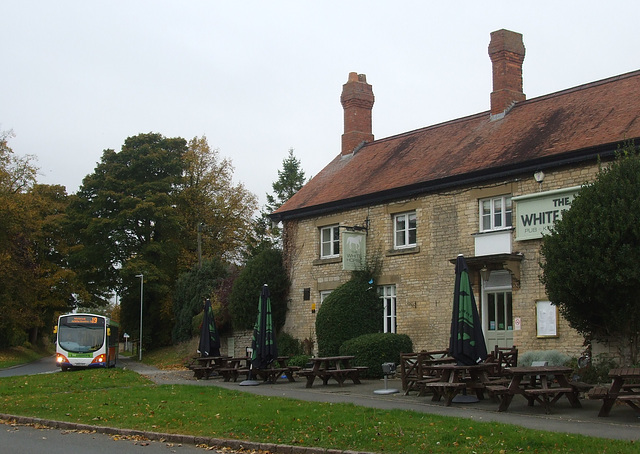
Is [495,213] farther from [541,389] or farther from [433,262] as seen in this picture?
[541,389]

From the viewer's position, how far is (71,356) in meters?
34.0

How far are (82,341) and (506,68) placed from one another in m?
22.2

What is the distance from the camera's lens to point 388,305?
974 inches

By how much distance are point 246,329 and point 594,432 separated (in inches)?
846

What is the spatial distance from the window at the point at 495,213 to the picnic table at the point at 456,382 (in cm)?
620

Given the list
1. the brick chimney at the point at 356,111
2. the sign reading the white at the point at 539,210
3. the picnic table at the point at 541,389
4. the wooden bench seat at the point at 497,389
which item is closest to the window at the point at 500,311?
the sign reading the white at the point at 539,210

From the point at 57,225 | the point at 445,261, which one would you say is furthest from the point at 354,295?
the point at 57,225

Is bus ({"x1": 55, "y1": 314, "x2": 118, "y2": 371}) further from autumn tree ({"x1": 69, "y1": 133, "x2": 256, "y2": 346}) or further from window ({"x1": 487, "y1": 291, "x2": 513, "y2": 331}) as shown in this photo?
window ({"x1": 487, "y1": 291, "x2": 513, "y2": 331})

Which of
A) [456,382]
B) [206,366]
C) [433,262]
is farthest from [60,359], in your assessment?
[456,382]

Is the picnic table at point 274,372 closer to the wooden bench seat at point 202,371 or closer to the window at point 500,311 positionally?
the wooden bench seat at point 202,371

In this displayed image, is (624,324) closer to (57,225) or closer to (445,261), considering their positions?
(445,261)

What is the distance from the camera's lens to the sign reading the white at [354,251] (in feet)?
80.7

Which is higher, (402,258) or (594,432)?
(402,258)

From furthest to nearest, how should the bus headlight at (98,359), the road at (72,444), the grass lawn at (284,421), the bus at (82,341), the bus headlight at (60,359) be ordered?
the bus headlight at (98,359) → the bus at (82,341) → the bus headlight at (60,359) → the road at (72,444) → the grass lawn at (284,421)
